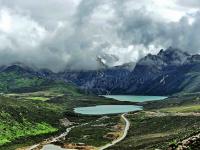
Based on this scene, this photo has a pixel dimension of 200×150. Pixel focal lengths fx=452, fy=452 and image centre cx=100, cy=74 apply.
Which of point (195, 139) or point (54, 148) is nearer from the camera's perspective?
point (195, 139)

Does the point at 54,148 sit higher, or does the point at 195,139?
the point at 195,139

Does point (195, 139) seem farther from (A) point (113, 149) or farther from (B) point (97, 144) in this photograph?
(B) point (97, 144)

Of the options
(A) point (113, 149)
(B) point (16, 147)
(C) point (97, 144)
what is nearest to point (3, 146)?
(B) point (16, 147)

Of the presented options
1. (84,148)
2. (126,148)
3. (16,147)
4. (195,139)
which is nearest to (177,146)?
(195,139)

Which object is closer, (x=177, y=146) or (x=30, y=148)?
(x=177, y=146)

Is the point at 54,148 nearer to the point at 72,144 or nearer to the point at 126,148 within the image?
the point at 72,144

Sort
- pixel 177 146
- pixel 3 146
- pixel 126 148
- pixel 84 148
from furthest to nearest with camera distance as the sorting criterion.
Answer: pixel 3 146
pixel 84 148
pixel 126 148
pixel 177 146

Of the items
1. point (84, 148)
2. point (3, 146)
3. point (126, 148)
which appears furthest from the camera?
point (3, 146)

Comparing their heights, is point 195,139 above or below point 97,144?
above

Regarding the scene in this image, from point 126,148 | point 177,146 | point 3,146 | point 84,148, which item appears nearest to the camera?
point 177,146
